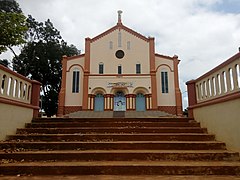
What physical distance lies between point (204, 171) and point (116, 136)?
7.68 ft

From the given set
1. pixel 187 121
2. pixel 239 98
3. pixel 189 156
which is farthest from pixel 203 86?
pixel 189 156

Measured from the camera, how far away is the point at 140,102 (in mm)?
21703

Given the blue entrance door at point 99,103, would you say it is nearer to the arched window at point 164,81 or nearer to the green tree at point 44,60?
the arched window at point 164,81

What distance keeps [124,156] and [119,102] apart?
691 inches

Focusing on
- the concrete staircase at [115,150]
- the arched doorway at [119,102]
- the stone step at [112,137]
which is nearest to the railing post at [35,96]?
the concrete staircase at [115,150]

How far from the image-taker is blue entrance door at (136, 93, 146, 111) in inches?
846

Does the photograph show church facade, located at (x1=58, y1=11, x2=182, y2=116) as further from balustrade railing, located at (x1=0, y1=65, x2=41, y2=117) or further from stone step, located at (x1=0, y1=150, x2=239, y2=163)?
stone step, located at (x1=0, y1=150, x2=239, y2=163)

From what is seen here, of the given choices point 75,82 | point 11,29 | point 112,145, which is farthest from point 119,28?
point 112,145

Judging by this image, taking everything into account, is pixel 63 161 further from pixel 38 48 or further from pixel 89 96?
pixel 38 48

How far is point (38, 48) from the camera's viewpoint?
28.9m

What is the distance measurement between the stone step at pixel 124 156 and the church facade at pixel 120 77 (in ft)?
54.9

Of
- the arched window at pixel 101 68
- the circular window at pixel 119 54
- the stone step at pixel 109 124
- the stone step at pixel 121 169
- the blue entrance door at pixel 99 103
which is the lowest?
the stone step at pixel 121 169

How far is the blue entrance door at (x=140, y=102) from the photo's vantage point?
21484 mm

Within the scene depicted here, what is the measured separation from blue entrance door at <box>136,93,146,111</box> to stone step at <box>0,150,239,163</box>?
17095 mm
